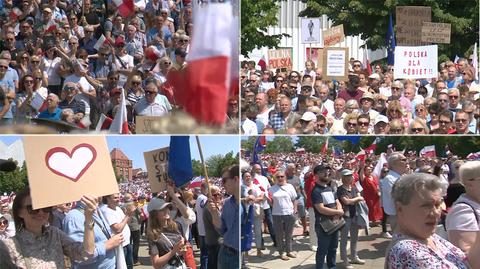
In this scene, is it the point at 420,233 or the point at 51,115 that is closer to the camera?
the point at 420,233

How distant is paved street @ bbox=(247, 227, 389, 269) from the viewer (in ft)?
17.9

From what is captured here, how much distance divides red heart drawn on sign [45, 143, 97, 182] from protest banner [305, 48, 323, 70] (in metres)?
4.29

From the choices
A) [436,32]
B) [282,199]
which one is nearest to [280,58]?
[436,32]

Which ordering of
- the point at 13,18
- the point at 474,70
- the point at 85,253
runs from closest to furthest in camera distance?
1. the point at 85,253
2. the point at 13,18
3. the point at 474,70

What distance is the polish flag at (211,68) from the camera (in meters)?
5.31

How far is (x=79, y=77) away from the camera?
568cm

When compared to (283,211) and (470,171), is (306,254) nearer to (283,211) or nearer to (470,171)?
(283,211)

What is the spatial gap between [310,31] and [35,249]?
5.64 metres

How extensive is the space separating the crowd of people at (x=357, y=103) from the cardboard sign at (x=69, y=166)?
60.3 inches

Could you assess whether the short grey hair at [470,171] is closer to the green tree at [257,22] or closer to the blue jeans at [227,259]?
the blue jeans at [227,259]

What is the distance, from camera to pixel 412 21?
7996mm

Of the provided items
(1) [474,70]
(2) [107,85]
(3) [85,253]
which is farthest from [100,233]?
(1) [474,70]

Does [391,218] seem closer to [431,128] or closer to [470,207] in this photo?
[431,128]

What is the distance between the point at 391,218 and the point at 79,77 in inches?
100
